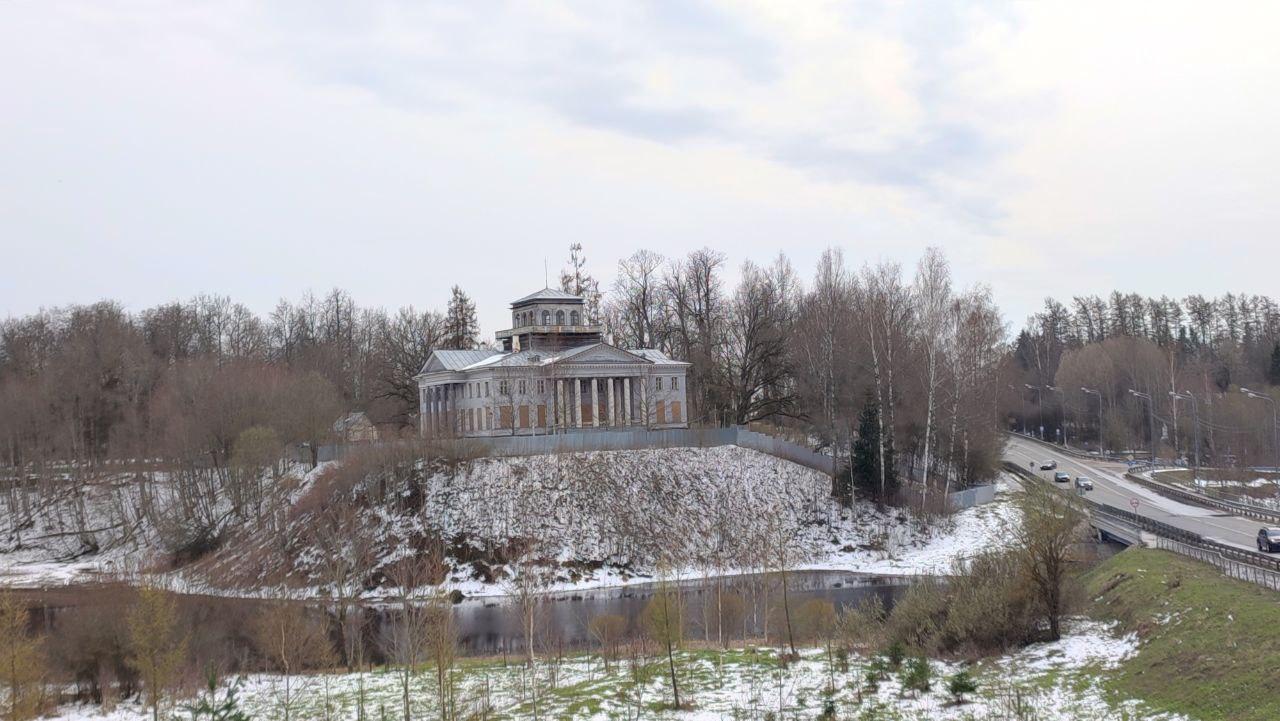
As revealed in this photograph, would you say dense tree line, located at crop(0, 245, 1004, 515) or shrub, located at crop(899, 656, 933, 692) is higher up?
dense tree line, located at crop(0, 245, 1004, 515)

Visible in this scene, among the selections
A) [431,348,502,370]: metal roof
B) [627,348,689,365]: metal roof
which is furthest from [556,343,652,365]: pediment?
[431,348,502,370]: metal roof

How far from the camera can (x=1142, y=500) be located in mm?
59125

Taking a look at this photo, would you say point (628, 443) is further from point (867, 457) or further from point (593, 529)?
point (867, 457)

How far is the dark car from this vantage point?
37.4 metres

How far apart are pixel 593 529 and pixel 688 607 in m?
12.8

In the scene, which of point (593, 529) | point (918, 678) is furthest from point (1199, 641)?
point (593, 529)

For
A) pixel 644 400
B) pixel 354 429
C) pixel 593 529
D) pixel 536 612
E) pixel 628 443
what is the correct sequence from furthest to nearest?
pixel 354 429, pixel 644 400, pixel 628 443, pixel 593 529, pixel 536 612

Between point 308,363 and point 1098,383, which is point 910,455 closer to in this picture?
point 1098,383

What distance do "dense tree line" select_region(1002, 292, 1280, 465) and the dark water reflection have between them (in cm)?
3349

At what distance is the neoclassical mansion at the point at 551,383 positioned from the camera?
6612cm

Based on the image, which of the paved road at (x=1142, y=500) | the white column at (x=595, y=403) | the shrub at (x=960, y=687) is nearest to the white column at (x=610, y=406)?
the white column at (x=595, y=403)

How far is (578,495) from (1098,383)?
2422 inches

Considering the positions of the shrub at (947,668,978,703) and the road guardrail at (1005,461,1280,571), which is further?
the road guardrail at (1005,461,1280,571)

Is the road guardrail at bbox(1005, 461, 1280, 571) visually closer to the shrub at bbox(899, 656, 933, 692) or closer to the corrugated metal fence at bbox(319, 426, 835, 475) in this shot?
the shrub at bbox(899, 656, 933, 692)
